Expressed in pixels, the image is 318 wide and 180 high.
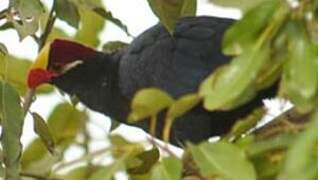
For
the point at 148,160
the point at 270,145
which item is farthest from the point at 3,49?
the point at 270,145

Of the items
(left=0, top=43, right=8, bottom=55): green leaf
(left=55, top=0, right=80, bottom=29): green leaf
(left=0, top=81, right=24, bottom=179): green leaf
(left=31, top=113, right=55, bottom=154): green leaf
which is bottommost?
(left=31, top=113, right=55, bottom=154): green leaf

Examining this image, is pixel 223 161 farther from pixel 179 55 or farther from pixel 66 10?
pixel 179 55

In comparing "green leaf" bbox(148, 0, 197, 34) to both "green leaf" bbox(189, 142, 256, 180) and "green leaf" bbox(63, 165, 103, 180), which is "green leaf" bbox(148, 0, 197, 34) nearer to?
"green leaf" bbox(63, 165, 103, 180)

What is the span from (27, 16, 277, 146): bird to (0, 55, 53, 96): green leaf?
17 mm

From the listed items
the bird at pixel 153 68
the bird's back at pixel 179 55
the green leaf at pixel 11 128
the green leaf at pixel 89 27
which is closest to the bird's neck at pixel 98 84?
the bird at pixel 153 68

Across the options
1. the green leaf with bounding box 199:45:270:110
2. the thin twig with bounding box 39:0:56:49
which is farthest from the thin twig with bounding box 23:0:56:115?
the green leaf with bounding box 199:45:270:110

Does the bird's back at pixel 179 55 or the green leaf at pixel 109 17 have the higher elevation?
the green leaf at pixel 109 17

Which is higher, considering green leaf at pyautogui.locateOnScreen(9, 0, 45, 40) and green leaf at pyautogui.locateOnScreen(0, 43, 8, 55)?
green leaf at pyautogui.locateOnScreen(9, 0, 45, 40)

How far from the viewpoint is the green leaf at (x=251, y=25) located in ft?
2.14

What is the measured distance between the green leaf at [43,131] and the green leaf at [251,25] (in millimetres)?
948

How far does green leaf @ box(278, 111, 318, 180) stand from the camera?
1.95ft

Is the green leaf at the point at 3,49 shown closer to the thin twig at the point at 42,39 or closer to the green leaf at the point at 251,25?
the thin twig at the point at 42,39

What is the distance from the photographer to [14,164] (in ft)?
4.43

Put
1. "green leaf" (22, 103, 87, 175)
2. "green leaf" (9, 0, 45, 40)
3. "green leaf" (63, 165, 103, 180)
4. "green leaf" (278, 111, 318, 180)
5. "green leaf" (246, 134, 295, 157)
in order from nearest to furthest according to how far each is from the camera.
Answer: "green leaf" (278, 111, 318, 180) < "green leaf" (246, 134, 295, 157) < "green leaf" (63, 165, 103, 180) < "green leaf" (9, 0, 45, 40) < "green leaf" (22, 103, 87, 175)
